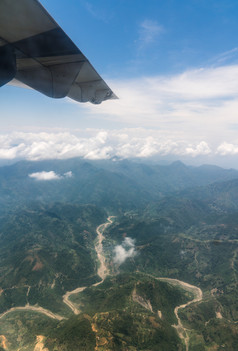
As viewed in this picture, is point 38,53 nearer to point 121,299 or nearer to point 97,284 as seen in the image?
point 121,299

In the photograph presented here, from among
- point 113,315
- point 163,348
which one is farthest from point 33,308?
point 163,348

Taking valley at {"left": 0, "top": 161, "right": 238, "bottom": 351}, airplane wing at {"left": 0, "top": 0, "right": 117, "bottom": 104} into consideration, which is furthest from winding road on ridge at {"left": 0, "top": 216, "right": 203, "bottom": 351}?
airplane wing at {"left": 0, "top": 0, "right": 117, "bottom": 104}

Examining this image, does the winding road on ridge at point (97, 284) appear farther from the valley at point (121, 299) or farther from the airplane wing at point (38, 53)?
the airplane wing at point (38, 53)

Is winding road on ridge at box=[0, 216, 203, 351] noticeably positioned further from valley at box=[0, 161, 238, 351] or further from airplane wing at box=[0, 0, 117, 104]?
airplane wing at box=[0, 0, 117, 104]

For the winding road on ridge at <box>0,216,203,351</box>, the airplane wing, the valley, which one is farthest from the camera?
the winding road on ridge at <box>0,216,203,351</box>

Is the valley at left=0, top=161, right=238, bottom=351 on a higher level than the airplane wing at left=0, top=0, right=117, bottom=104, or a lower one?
lower

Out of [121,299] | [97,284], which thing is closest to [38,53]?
[121,299]

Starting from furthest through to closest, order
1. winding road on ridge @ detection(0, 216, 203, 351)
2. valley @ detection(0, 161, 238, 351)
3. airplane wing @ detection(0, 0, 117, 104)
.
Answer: winding road on ridge @ detection(0, 216, 203, 351) < valley @ detection(0, 161, 238, 351) < airplane wing @ detection(0, 0, 117, 104)

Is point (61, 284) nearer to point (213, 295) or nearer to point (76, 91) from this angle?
point (213, 295)

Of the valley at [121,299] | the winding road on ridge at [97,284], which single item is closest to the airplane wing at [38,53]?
the valley at [121,299]
